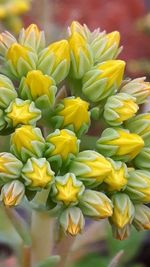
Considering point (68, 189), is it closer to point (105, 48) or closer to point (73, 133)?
point (73, 133)

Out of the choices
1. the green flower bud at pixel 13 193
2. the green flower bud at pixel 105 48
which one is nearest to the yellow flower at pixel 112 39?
the green flower bud at pixel 105 48

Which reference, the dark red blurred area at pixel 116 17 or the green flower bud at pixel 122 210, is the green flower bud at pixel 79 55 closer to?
the green flower bud at pixel 122 210

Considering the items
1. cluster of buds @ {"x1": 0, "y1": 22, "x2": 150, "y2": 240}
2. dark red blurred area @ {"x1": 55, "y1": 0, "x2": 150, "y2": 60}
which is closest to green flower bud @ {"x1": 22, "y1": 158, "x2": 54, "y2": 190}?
cluster of buds @ {"x1": 0, "y1": 22, "x2": 150, "y2": 240}

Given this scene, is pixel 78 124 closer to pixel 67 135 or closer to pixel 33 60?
pixel 67 135

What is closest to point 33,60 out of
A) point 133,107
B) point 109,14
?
point 133,107

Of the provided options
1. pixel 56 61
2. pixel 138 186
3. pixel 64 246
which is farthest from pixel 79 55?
pixel 64 246
